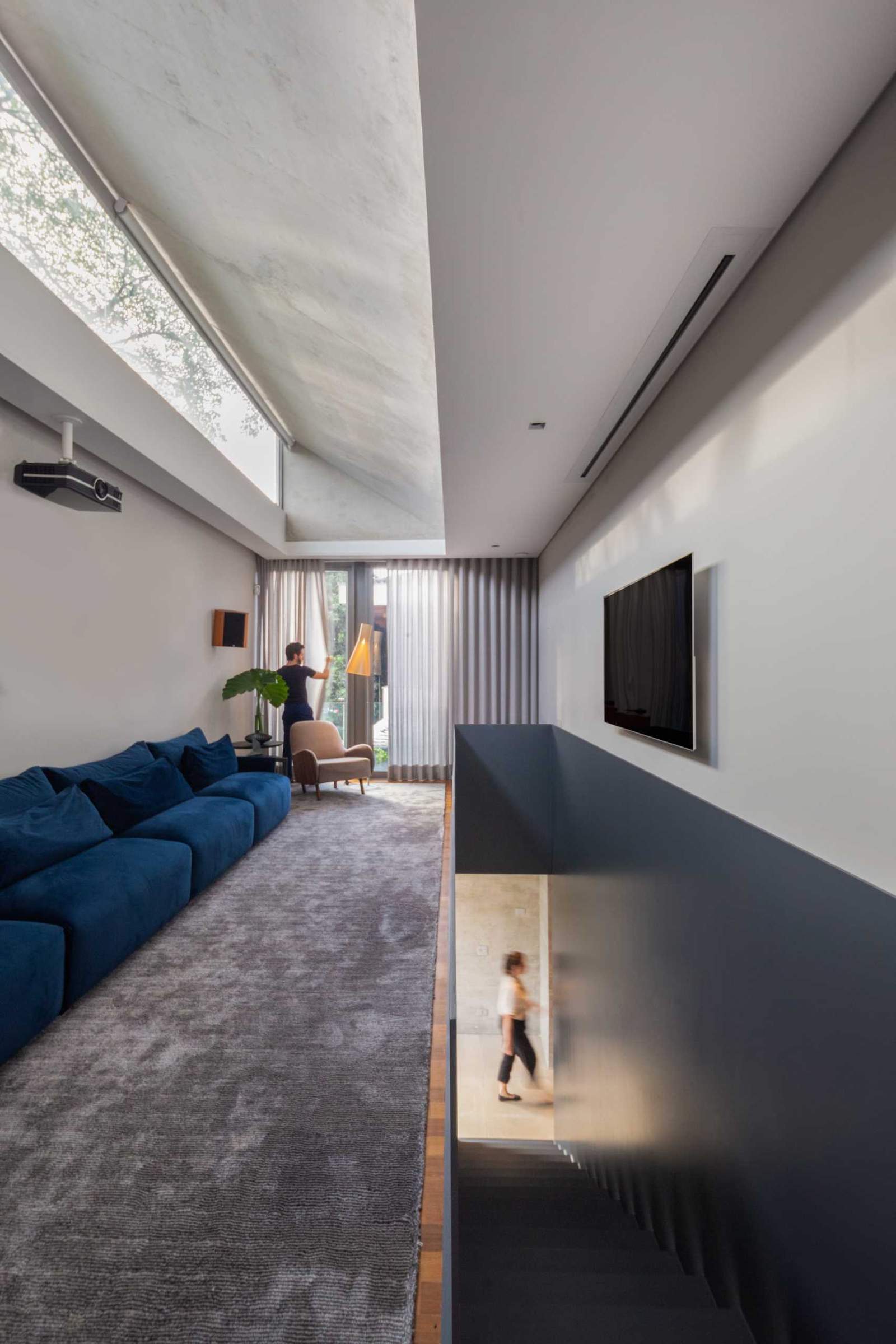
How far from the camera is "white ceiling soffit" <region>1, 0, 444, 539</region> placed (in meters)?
2.10

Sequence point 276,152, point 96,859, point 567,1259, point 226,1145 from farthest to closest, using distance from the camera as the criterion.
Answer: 1. point 96,859
2. point 567,1259
3. point 276,152
4. point 226,1145

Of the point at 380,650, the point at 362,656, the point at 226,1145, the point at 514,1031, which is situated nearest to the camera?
the point at 226,1145

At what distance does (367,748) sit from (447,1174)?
5.01 metres

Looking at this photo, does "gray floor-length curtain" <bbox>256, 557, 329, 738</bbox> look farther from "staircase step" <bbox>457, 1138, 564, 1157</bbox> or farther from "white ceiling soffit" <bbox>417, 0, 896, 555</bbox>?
"white ceiling soffit" <bbox>417, 0, 896, 555</bbox>

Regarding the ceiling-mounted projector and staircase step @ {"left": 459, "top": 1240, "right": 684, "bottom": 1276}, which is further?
the ceiling-mounted projector

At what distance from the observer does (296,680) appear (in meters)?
6.76

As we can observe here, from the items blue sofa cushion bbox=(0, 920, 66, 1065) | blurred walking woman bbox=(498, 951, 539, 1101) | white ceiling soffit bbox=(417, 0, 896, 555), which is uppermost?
white ceiling soffit bbox=(417, 0, 896, 555)

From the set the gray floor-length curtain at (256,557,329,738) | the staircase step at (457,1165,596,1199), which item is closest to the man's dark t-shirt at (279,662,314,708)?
the gray floor-length curtain at (256,557,329,738)

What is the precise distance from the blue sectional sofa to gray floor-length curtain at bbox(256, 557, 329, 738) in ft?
8.97

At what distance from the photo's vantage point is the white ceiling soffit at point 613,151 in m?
1.18

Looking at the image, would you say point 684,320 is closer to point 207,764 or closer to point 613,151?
point 613,151

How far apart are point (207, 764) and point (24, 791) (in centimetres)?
173

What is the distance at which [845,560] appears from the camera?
4.69ft

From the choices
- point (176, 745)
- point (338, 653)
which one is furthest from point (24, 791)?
point (338, 653)
